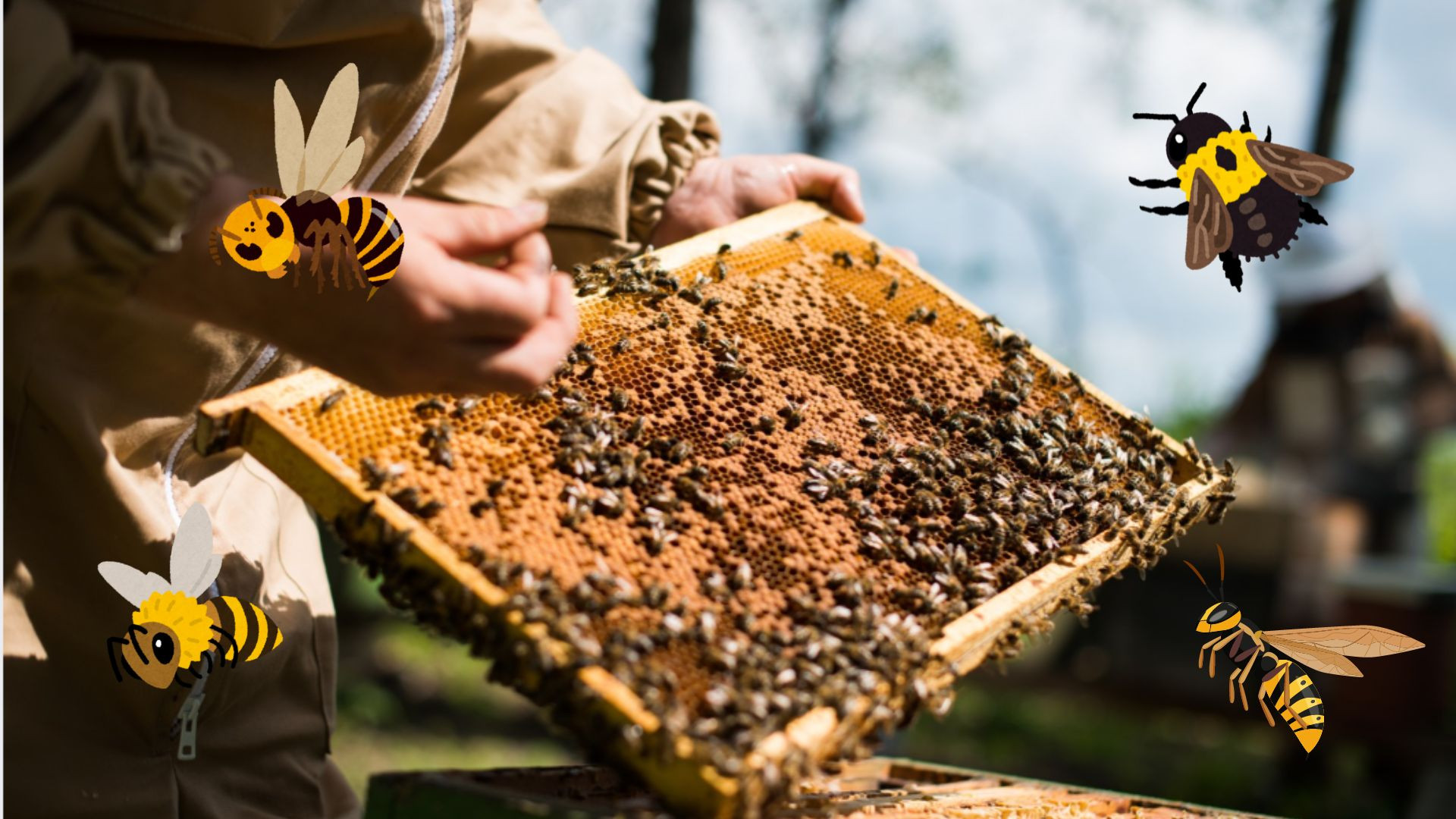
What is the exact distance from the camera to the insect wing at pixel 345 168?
2.14 metres

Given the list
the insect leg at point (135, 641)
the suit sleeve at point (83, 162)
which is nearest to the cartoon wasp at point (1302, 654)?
the suit sleeve at point (83, 162)

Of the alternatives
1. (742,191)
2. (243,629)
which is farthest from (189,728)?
(742,191)

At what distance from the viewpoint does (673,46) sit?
8172 mm

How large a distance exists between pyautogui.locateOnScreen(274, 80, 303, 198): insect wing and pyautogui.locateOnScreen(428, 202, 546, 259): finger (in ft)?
1.51

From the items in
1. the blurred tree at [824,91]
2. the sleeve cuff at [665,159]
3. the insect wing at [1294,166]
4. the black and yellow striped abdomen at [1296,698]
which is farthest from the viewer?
the blurred tree at [824,91]

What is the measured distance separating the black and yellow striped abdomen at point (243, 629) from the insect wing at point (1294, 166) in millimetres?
2537

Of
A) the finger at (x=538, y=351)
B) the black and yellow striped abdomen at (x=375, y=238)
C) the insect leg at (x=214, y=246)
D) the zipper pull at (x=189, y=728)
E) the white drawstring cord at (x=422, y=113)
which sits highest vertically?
the white drawstring cord at (x=422, y=113)

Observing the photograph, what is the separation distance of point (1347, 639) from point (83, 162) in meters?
2.68

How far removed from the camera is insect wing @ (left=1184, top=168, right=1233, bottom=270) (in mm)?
2727

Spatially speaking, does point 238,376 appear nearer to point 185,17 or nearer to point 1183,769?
point 185,17

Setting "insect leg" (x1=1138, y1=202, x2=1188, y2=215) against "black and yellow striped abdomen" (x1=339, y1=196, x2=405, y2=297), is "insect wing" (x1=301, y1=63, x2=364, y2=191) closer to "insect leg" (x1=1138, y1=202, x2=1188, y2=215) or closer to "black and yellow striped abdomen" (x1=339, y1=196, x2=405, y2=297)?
"black and yellow striped abdomen" (x1=339, y1=196, x2=405, y2=297)

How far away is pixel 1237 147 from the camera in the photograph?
2666 mm

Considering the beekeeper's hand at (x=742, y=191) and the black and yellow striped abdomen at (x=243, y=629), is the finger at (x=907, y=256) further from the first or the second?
the black and yellow striped abdomen at (x=243, y=629)

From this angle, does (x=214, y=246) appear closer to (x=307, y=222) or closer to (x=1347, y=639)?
(x=307, y=222)
